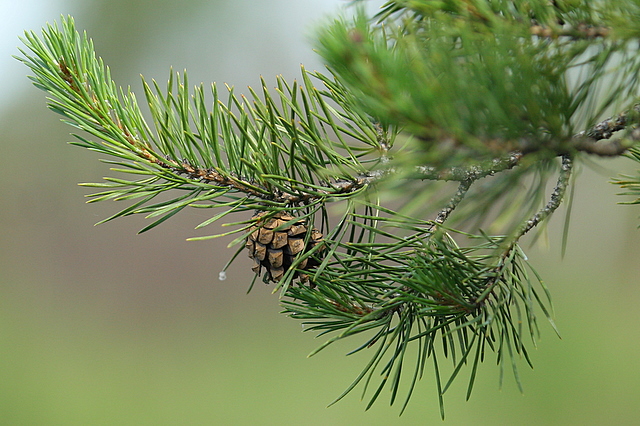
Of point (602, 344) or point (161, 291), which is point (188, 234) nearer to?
point (161, 291)

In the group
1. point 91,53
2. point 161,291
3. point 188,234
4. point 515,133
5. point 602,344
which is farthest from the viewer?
point 161,291

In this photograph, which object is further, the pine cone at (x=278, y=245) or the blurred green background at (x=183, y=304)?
the blurred green background at (x=183, y=304)

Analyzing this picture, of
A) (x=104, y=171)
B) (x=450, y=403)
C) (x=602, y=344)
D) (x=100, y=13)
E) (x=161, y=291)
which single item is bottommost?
(x=450, y=403)

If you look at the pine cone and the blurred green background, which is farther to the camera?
the blurred green background

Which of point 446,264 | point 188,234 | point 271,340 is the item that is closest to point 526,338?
point 271,340
